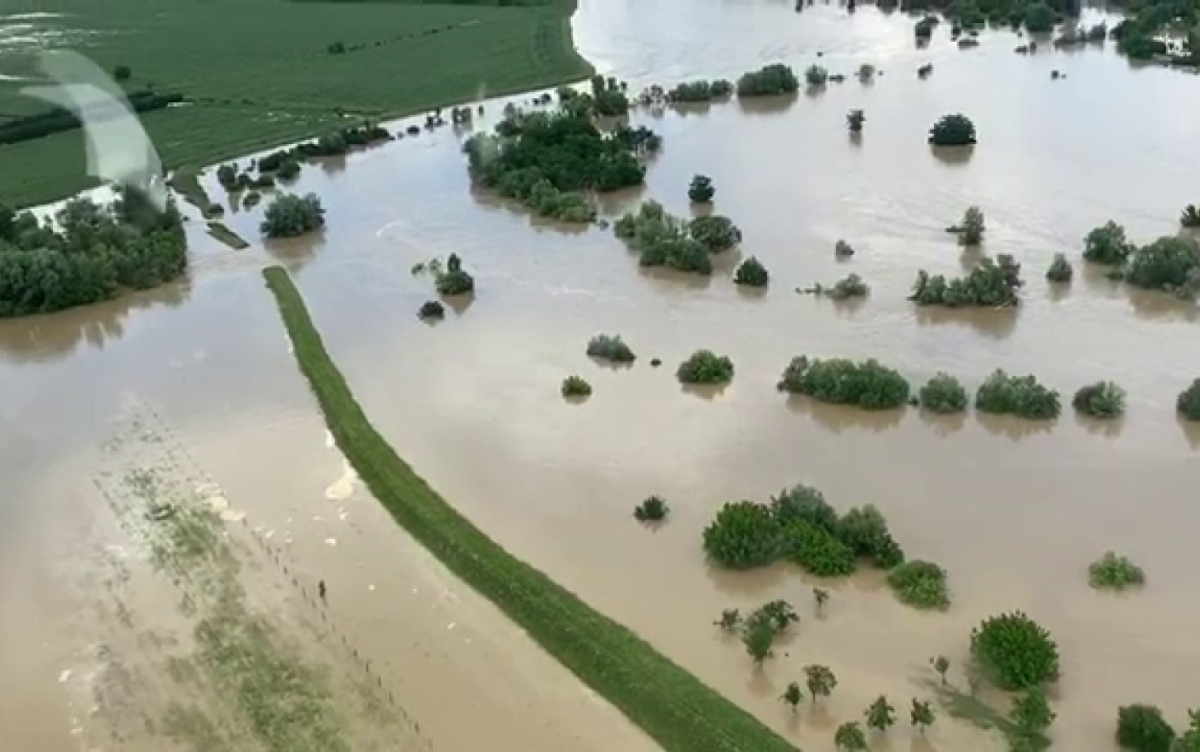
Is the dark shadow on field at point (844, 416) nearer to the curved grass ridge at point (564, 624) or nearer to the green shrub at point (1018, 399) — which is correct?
the green shrub at point (1018, 399)

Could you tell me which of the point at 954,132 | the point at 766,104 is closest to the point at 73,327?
the point at 954,132

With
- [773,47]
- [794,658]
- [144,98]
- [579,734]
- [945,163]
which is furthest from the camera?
[773,47]

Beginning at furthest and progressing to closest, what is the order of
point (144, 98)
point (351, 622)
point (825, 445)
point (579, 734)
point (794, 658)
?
point (144, 98) → point (825, 445) → point (351, 622) → point (794, 658) → point (579, 734)

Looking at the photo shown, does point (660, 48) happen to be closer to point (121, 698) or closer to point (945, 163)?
point (945, 163)

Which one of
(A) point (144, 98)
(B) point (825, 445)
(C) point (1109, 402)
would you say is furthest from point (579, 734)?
(A) point (144, 98)

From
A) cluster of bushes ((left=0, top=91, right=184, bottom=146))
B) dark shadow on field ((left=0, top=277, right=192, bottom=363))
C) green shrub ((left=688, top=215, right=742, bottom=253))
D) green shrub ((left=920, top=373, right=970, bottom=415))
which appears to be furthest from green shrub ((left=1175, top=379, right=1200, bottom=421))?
cluster of bushes ((left=0, top=91, right=184, bottom=146))

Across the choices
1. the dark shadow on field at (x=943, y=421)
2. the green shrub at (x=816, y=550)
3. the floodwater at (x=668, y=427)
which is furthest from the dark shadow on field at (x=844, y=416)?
the green shrub at (x=816, y=550)
